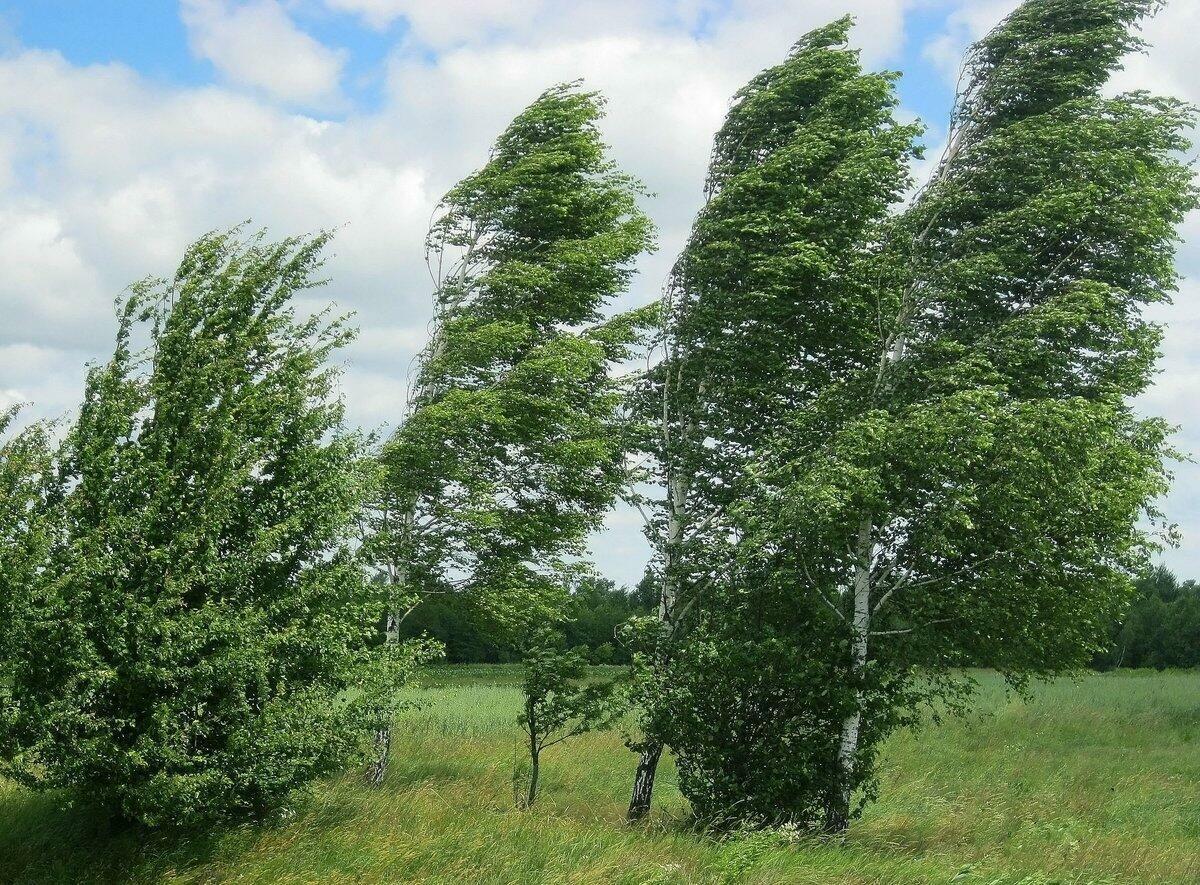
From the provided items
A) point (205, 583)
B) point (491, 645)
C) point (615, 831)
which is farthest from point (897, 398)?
point (491, 645)

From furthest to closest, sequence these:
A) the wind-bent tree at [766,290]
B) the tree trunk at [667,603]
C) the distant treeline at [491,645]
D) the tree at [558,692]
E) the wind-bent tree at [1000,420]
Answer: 1. the distant treeline at [491,645]
2. the wind-bent tree at [766,290]
3. the tree trunk at [667,603]
4. the tree at [558,692]
5. the wind-bent tree at [1000,420]

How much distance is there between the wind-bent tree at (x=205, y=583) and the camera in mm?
11289

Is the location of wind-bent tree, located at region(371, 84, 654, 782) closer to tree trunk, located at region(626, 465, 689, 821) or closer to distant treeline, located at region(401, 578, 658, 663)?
tree trunk, located at region(626, 465, 689, 821)

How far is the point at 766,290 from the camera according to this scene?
64.3 ft

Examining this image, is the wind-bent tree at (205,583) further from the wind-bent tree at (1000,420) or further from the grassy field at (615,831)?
the wind-bent tree at (1000,420)

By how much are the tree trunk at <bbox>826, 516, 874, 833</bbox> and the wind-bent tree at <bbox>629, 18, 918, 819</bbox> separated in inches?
88.7

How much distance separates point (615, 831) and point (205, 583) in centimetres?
680

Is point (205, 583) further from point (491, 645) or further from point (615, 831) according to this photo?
point (491, 645)

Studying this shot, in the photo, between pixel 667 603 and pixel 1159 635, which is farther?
pixel 1159 635

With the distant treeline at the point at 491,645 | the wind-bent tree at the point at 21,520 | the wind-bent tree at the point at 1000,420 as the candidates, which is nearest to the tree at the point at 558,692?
the wind-bent tree at the point at 1000,420

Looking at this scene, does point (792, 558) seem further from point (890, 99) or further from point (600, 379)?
point (890, 99)

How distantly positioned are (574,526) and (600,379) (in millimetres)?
3012

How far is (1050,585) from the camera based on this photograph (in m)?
17.3

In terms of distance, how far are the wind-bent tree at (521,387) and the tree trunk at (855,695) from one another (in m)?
5.24
